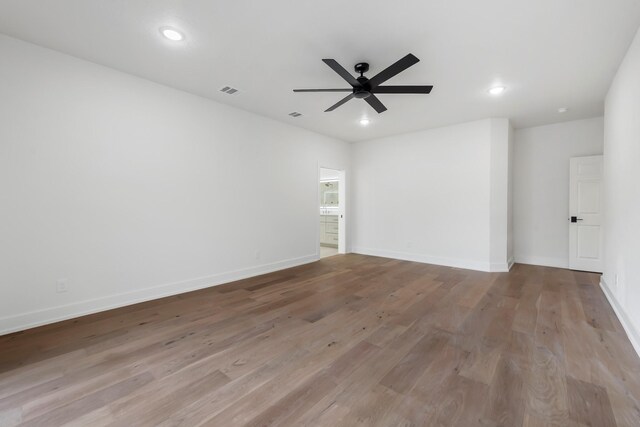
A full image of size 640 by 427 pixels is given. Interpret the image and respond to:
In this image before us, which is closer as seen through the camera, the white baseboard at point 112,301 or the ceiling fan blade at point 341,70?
the ceiling fan blade at point 341,70

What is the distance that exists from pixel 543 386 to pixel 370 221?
488 centimetres

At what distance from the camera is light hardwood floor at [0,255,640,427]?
162cm

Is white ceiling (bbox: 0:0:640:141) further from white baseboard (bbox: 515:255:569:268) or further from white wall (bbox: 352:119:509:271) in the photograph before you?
white baseboard (bbox: 515:255:569:268)

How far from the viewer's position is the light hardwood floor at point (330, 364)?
1.62 meters

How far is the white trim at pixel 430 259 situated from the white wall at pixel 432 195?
0.05ft

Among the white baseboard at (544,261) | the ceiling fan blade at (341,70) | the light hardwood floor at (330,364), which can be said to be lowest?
the light hardwood floor at (330,364)

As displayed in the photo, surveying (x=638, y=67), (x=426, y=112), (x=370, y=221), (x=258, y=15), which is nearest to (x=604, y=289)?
(x=638, y=67)

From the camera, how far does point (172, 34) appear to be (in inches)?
100

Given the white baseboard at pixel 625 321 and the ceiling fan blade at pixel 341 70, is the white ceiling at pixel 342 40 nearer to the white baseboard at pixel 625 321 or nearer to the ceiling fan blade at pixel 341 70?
the ceiling fan blade at pixel 341 70

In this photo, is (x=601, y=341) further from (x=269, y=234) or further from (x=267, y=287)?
(x=269, y=234)

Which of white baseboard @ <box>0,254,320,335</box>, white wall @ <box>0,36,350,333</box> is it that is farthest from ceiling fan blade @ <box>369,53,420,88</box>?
white baseboard @ <box>0,254,320,335</box>

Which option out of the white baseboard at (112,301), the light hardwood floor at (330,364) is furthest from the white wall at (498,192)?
the white baseboard at (112,301)

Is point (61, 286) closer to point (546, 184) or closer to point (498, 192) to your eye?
point (498, 192)

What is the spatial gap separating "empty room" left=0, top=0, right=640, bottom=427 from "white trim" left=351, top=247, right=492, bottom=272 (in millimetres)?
63
